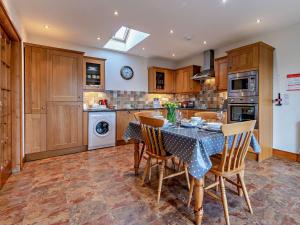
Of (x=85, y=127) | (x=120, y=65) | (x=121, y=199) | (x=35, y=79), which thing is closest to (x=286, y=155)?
(x=121, y=199)

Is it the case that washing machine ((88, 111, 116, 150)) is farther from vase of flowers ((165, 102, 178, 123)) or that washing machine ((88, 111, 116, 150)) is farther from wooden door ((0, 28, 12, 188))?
vase of flowers ((165, 102, 178, 123))

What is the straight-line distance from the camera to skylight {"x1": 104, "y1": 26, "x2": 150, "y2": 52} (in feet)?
14.0

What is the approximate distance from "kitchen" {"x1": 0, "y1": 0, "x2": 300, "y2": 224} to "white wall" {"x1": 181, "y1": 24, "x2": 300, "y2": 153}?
0.05ft

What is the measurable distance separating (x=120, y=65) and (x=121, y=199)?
3.82 m

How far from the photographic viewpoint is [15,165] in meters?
2.62

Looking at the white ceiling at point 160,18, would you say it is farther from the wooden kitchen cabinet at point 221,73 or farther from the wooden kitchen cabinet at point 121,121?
the wooden kitchen cabinet at point 121,121

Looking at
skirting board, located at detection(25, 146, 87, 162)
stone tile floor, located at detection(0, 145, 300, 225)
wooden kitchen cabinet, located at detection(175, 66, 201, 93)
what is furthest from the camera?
wooden kitchen cabinet, located at detection(175, 66, 201, 93)

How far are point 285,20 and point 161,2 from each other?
225 cm

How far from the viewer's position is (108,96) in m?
4.72

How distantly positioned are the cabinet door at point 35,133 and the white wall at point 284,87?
4.60 metres

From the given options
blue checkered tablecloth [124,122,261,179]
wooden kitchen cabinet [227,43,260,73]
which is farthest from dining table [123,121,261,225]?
wooden kitchen cabinet [227,43,260,73]

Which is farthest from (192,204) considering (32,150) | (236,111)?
(32,150)

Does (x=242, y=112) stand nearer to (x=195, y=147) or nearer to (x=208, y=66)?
(x=208, y=66)

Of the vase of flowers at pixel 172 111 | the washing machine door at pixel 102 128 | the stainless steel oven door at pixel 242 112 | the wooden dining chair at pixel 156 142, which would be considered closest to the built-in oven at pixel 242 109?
the stainless steel oven door at pixel 242 112
